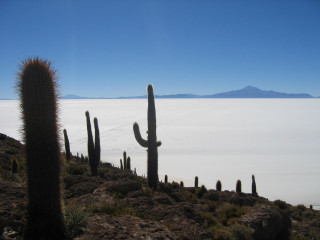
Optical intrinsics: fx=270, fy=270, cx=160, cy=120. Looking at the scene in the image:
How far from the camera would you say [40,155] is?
489 cm

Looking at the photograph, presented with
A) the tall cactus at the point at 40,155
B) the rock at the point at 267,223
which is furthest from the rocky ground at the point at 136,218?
the tall cactus at the point at 40,155

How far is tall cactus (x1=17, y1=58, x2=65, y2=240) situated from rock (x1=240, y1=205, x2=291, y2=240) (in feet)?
18.6

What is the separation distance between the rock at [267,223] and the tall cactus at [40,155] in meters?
5.66

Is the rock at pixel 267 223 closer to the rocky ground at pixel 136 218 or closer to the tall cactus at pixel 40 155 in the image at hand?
the rocky ground at pixel 136 218

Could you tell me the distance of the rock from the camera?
319 inches

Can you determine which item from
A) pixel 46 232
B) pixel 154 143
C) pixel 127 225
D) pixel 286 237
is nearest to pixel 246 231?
pixel 286 237

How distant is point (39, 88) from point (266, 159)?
34.1 meters

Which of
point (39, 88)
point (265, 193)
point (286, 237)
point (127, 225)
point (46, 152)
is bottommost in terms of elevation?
point (265, 193)

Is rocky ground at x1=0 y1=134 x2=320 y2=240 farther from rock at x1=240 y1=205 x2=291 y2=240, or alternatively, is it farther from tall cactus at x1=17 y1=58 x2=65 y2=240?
tall cactus at x1=17 y1=58 x2=65 y2=240

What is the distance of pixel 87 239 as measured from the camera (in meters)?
4.77

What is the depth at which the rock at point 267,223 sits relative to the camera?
8102mm

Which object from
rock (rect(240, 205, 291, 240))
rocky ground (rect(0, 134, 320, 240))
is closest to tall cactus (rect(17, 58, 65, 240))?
rocky ground (rect(0, 134, 320, 240))

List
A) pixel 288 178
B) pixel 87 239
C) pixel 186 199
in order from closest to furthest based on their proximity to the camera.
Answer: pixel 87 239
pixel 186 199
pixel 288 178

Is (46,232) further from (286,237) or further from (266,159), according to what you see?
(266,159)
